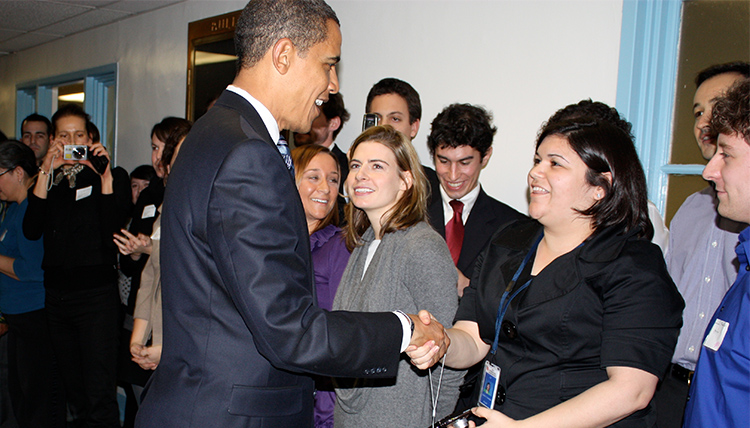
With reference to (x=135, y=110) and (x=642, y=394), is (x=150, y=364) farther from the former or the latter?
(x=135, y=110)

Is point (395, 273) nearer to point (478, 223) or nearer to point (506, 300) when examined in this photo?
point (506, 300)

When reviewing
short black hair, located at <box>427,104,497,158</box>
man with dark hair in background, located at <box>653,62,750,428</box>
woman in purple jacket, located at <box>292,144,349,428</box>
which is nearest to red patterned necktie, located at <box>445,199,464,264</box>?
short black hair, located at <box>427,104,497,158</box>

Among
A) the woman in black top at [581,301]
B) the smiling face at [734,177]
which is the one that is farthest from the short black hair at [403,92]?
the smiling face at [734,177]

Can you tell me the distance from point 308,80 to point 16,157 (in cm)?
317

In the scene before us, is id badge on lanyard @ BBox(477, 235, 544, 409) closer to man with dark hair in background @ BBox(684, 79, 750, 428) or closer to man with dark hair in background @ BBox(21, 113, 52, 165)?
man with dark hair in background @ BBox(684, 79, 750, 428)

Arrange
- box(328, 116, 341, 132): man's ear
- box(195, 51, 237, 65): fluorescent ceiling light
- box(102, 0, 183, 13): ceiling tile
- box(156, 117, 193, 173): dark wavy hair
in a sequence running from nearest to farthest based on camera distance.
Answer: box(156, 117, 193, 173): dark wavy hair < box(328, 116, 341, 132): man's ear < box(195, 51, 237, 65): fluorescent ceiling light < box(102, 0, 183, 13): ceiling tile

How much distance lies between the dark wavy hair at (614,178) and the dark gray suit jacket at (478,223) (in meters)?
1.06

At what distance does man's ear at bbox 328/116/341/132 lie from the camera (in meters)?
3.34

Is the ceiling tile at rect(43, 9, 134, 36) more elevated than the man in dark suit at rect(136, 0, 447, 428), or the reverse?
the ceiling tile at rect(43, 9, 134, 36)

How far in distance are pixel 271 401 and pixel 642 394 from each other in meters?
0.89

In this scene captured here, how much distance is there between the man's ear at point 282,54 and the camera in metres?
1.40

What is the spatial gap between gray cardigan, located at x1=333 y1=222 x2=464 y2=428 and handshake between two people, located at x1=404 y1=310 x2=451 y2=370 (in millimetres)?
224

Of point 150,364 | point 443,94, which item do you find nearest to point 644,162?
point 443,94

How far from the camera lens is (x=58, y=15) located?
19.1 feet
